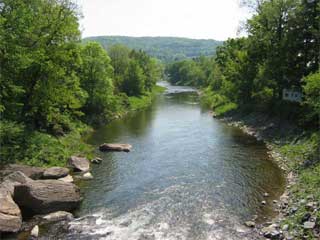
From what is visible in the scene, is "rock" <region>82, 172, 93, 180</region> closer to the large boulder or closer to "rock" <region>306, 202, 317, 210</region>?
the large boulder

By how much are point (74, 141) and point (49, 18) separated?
12236mm

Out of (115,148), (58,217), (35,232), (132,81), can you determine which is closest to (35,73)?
(115,148)

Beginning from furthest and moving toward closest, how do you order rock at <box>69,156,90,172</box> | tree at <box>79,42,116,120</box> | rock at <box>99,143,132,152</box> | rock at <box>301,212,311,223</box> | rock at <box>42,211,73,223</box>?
1. tree at <box>79,42,116,120</box>
2. rock at <box>99,143,132,152</box>
3. rock at <box>69,156,90,172</box>
4. rock at <box>42,211,73,223</box>
5. rock at <box>301,212,311,223</box>

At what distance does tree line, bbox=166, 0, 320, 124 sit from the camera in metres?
35.4

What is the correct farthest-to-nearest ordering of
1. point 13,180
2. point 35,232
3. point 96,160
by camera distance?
point 96,160, point 13,180, point 35,232

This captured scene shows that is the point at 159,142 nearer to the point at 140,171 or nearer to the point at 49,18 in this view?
the point at 140,171

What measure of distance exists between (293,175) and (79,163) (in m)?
16.7

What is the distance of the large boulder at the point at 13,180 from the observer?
64.5 ft

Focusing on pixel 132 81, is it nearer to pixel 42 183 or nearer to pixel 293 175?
pixel 293 175

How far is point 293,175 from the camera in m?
25.0

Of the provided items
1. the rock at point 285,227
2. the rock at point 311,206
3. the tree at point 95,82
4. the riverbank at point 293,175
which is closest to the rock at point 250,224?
the riverbank at point 293,175

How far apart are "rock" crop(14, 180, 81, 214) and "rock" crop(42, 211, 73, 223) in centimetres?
62

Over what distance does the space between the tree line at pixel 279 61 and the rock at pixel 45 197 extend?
19.7 metres

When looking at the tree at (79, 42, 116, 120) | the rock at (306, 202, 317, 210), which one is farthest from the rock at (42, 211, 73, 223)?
the tree at (79, 42, 116, 120)
